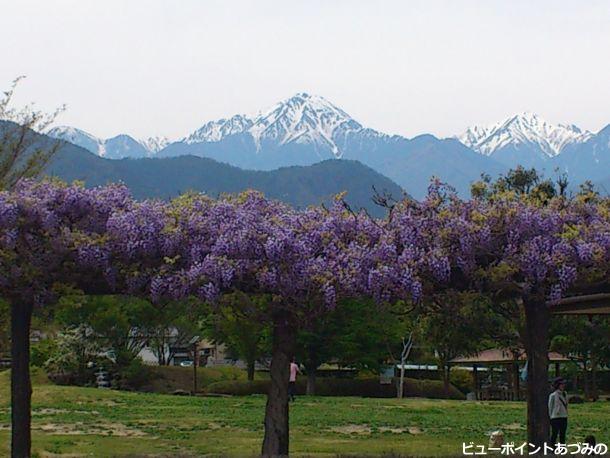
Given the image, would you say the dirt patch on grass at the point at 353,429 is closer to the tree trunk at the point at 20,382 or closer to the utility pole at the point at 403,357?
the tree trunk at the point at 20,382

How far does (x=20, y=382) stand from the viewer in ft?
43.1

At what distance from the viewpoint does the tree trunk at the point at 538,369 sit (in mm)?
13164

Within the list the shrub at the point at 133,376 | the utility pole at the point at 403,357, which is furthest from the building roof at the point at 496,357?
the shrub at the point at 133,376

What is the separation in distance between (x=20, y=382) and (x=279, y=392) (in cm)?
362

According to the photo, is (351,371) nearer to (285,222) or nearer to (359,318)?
(359,318)

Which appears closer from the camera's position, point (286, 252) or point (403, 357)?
point (286, 252)

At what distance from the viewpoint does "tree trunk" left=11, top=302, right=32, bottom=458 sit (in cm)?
1303

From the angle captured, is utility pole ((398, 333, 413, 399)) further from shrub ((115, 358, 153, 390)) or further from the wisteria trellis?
the wisteria trellis

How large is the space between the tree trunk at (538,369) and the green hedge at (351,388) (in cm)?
2744

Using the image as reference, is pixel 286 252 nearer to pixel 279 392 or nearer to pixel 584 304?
pixel 279 392

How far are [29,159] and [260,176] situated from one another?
6955 inches

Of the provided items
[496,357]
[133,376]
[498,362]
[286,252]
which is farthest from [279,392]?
[498,362]

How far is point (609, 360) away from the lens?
42219 millimetres

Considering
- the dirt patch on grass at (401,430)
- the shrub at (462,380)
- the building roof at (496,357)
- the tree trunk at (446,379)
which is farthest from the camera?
the shrub at (462,380)
